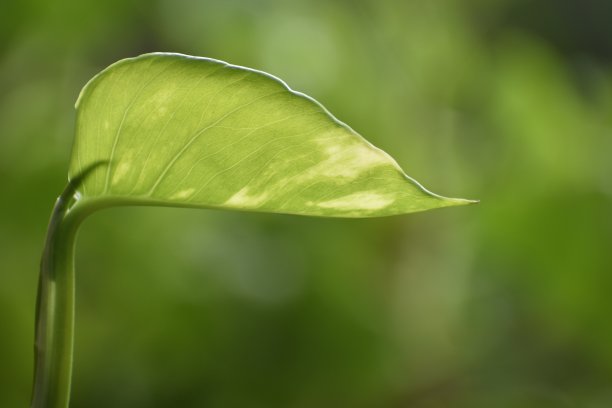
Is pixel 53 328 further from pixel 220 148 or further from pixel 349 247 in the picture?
pixel 349 247

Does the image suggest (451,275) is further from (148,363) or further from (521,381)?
(148,363)

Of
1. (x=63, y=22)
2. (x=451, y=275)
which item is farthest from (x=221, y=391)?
(x=63, y=22)

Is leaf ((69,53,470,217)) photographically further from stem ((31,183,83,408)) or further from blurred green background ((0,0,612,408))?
blurred green background ((0,0,612,408))

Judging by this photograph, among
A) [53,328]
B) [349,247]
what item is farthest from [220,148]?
[349,247]

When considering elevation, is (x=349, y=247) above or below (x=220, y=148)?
below

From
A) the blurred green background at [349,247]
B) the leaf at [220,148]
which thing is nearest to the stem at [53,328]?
the leaf at [220,148]

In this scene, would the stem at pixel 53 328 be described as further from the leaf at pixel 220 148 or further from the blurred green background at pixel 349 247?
the blurred green background at pixel 349 247
